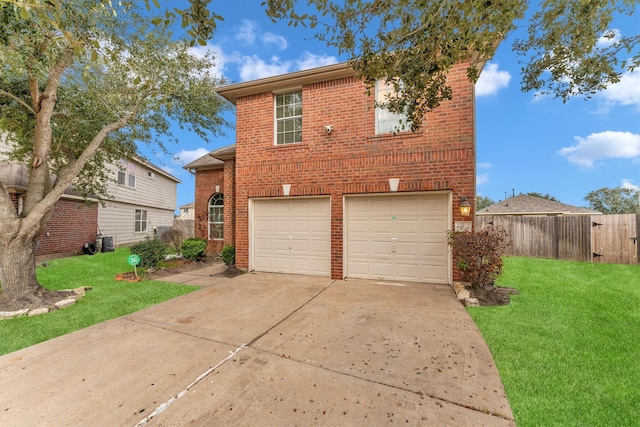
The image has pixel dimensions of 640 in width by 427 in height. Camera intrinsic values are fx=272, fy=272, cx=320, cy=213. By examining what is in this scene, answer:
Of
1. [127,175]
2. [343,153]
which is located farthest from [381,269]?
[127,175]

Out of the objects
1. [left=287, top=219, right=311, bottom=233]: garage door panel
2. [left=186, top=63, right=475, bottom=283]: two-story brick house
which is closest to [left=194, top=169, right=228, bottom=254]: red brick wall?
[left=186, top=63, right=475, bottom=283]: two-story brick house

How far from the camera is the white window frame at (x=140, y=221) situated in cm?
1736

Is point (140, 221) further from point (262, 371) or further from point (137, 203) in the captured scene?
point (262, 371)

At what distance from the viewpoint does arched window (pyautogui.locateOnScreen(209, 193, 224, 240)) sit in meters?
11.6

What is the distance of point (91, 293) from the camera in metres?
6.08

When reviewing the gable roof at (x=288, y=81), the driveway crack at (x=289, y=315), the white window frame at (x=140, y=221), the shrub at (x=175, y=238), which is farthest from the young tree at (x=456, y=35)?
the white window frame at (x=140, y=221)

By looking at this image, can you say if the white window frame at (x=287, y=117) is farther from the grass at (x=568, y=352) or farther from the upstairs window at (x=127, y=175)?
the upstairs window at (x=127, y=175)

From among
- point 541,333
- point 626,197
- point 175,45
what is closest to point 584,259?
point 541,333

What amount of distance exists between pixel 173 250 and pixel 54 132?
22.5ft

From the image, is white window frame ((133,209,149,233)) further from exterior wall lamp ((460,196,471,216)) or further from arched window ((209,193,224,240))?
exterior wall lamp ((460,196,471,216))

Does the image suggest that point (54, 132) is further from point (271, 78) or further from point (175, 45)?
point (271, 78)

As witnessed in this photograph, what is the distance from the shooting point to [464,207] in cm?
616

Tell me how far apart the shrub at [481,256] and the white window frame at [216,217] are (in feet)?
30.1

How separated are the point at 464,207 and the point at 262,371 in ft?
17.7
